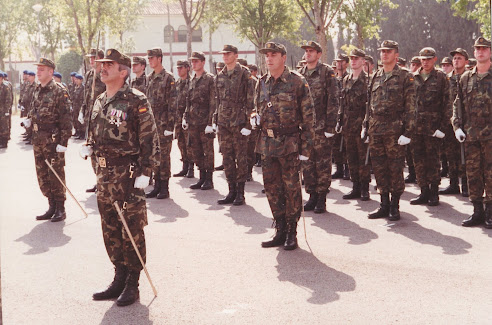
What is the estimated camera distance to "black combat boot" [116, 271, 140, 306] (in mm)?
5445

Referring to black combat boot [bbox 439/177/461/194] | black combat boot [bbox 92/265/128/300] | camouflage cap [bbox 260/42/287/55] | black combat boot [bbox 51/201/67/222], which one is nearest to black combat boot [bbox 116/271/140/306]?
black combat boot [bbox 92/265/128/300]

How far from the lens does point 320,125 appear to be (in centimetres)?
924

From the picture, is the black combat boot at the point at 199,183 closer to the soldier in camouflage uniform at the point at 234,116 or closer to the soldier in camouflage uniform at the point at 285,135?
the soldier in camouflage uniform at the point at 234,116

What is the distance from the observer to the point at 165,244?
748 cm

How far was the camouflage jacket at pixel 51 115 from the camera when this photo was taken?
8.48 m

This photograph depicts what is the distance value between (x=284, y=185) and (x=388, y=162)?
79.9 inches

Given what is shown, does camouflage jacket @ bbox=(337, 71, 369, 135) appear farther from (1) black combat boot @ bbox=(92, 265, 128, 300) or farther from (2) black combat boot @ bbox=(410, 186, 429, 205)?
(1) black combat boot @ bbox=(92, 265, 128, 300)

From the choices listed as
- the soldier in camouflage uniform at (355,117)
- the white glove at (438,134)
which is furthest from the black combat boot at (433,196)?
the soldier in camouflage uniform at (355,117)

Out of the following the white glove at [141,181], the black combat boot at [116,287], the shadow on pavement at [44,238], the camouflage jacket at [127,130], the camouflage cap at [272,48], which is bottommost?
the shadow on pavement at [44,238]

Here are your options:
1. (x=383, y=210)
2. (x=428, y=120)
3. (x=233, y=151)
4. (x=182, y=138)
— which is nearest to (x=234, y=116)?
(x=233, y=151)

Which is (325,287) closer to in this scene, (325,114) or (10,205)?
(325,114)

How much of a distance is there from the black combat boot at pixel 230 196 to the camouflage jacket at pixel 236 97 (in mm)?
990

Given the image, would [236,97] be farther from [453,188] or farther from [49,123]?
[453,188]

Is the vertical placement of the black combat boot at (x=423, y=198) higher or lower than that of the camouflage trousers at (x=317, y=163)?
lower
